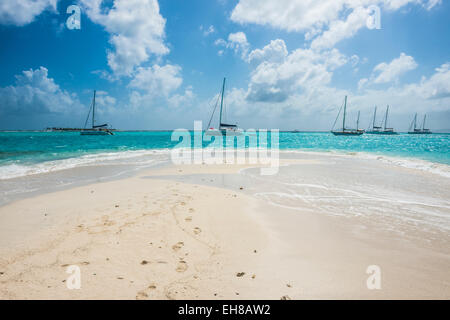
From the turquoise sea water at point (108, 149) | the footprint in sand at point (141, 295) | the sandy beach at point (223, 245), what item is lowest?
the turquoise sea water at point (108, 149)

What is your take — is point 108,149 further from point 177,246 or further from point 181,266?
point 181,266

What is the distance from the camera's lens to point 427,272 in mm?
3615

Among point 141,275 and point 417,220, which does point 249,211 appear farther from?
point 417,220

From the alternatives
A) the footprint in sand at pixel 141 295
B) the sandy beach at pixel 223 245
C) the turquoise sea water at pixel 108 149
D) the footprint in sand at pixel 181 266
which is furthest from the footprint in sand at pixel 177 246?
the turquoise sea water at pixel 108 149

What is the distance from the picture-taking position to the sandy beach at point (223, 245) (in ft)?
10.3

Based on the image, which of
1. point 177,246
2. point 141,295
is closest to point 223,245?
point 177,246

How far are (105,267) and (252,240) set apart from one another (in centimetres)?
284

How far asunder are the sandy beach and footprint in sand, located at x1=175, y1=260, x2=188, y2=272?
18mm

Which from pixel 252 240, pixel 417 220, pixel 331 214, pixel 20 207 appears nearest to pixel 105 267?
pixel 252 240

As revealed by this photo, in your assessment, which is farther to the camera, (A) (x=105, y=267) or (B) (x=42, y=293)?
(A) (x=105, y=267)

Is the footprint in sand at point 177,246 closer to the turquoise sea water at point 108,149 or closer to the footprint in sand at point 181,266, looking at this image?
the footprint in sand at point 181,266

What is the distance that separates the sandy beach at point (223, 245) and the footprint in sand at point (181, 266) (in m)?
0.02

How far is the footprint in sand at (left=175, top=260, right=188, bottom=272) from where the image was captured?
11.7ft

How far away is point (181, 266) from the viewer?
3662 millimetres
